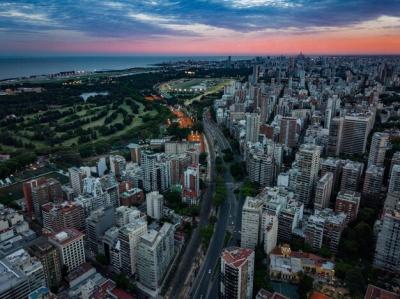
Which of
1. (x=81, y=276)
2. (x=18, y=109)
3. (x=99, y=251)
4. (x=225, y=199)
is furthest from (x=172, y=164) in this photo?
(x=18, y=109)

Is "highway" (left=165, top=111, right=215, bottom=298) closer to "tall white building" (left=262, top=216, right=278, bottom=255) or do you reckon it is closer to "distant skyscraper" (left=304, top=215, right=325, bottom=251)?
"tall white building" (left=262, top=216, right=278, bottom=255)

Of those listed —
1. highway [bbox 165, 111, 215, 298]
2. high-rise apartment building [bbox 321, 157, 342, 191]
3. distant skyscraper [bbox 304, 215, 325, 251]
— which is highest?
high-rise apartment building [bbox 321, 157, 342, 191]

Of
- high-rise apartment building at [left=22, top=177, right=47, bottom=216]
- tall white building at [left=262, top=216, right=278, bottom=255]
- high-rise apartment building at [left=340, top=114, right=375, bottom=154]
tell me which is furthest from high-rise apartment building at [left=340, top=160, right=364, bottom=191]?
high-rise apartment building at [left=22, top=177, right=47, bottom=216]

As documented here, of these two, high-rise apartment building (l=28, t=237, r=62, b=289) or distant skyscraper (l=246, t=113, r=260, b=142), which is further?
distant skyscraper (l=246, t=113, r=260, b=142)

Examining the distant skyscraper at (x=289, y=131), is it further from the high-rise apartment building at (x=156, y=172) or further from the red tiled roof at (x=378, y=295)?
the red tiled roof at (x=378, y=295)

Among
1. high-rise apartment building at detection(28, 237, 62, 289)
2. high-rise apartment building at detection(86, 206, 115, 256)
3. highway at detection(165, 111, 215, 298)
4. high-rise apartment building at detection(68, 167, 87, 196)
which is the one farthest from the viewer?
high-rise apartment building at detection(68, 167, 87, 196)

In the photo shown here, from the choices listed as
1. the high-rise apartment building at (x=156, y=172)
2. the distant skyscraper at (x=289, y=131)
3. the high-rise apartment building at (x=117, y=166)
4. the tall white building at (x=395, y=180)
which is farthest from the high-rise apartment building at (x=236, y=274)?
the distant skyscraper at (x=289, y=131)
